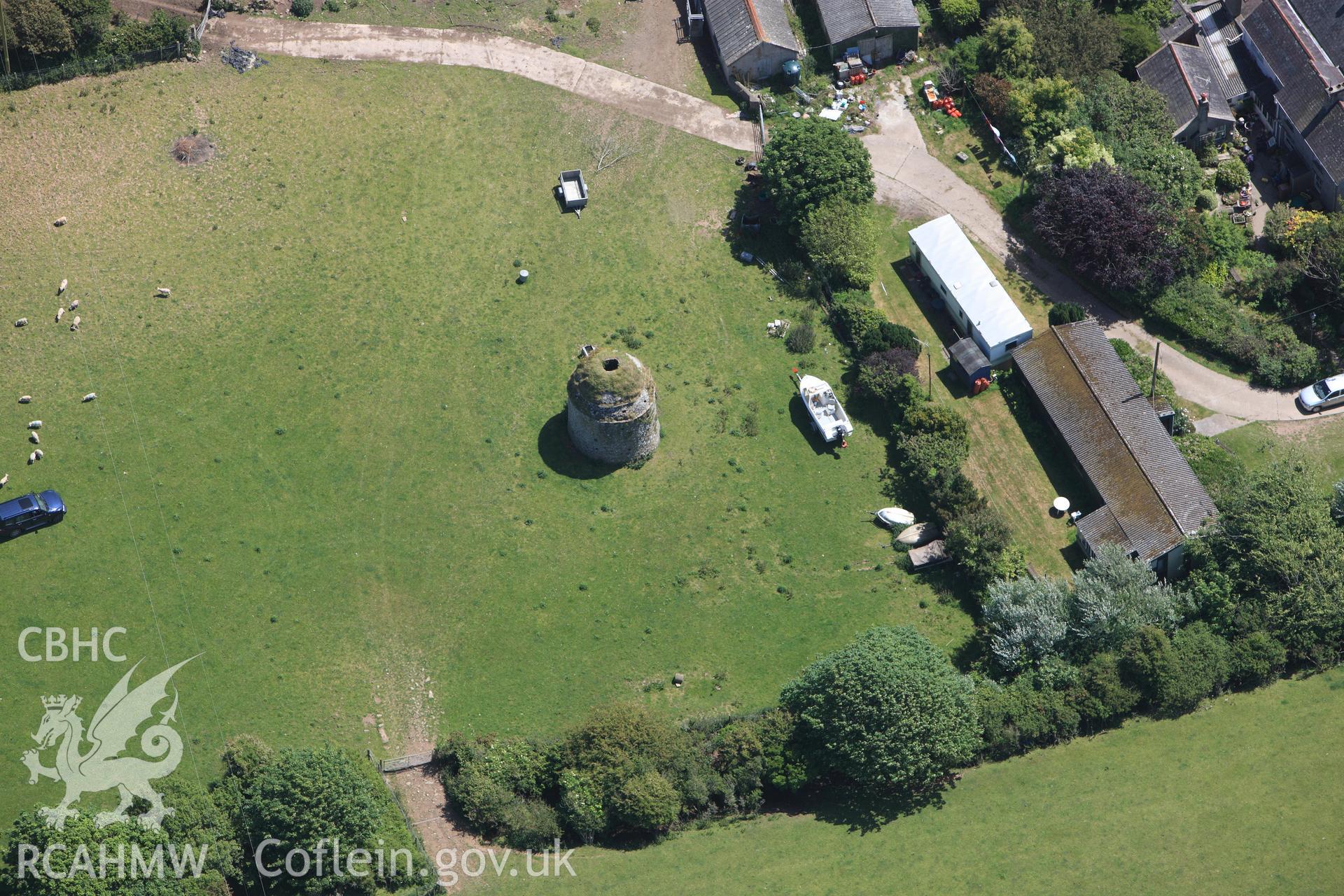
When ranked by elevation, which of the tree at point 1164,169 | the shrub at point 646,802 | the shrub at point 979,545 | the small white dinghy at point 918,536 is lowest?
the shrub at point 646,802

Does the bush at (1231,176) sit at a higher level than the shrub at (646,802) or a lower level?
higher

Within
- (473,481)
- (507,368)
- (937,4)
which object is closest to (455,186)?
(507,368)

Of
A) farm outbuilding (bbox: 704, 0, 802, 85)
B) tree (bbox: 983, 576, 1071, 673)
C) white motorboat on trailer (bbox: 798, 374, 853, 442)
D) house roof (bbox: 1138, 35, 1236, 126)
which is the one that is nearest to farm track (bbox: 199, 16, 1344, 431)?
farm outbuilding (bbox: 704, 0, 802, 85)

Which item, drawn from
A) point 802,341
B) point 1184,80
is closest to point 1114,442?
point 802,341

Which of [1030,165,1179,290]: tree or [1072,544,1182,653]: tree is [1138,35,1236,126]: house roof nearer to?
[1030,165,1179,290]: tree

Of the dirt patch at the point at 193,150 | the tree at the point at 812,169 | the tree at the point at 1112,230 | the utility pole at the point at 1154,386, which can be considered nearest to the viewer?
the utility pole at the point at 1154,386

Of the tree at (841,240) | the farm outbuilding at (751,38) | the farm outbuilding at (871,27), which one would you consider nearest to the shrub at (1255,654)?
the tree at (841,240)

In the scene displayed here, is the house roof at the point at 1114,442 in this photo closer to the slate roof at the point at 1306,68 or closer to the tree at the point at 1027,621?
the tree at the point at 1027,621

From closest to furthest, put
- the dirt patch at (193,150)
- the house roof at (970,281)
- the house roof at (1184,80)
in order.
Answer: the house roof at (970,281) → the dirt patch at (193,150) → the house roof at (1184,80)
